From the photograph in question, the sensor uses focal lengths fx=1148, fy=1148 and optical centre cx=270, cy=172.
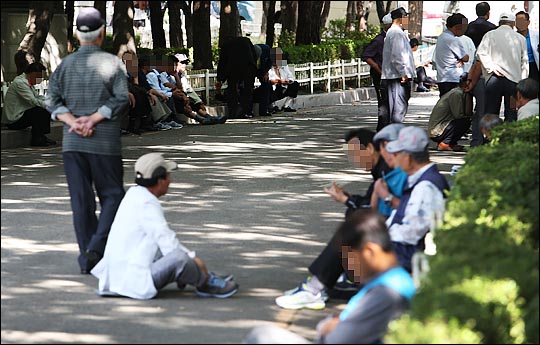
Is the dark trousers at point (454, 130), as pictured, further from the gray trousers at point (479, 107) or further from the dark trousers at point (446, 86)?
the dark trousers at point (446, 86)

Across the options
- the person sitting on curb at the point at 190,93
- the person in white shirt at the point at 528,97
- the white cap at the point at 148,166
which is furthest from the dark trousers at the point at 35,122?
the white cap at the point at 148,166

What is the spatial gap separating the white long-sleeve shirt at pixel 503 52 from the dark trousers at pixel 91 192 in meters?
7.02

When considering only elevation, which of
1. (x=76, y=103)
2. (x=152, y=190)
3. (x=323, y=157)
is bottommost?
(x=323, y=157)

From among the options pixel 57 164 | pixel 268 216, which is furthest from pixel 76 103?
pixel 57 164

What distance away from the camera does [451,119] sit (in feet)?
53.4

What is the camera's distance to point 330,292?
25.8ft

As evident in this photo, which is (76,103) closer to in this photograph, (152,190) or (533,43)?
(152,190)

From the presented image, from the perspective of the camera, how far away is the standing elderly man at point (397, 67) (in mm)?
15594

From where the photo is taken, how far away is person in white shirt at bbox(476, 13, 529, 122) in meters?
14.4

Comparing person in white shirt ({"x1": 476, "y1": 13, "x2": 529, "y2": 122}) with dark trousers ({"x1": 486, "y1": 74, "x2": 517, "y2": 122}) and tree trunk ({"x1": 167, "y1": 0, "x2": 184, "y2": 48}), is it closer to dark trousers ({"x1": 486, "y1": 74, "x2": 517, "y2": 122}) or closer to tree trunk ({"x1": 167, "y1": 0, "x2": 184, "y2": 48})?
dark trousers ({"x1": 486, "y1": 74, "x2": 517, "y2": 122})

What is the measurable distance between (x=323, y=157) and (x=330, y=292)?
26.7 ft

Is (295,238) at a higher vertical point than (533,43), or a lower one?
lower

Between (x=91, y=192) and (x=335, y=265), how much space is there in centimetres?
219

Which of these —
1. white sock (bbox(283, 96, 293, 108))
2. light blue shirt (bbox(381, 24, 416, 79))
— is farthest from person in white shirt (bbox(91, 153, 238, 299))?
white sock (bbox(283, 96, 293, 108))
